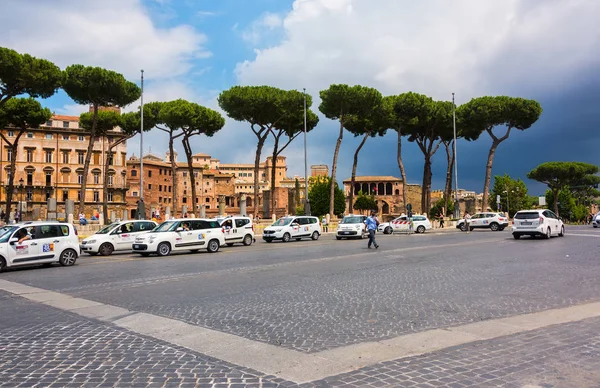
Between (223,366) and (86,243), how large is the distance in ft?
63.6

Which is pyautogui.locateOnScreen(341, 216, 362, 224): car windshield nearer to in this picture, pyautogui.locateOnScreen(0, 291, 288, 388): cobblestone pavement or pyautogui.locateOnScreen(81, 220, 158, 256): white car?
pyautogui.locateOnScreen(81, 220, 158, 256): white car

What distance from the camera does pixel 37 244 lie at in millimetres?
16703

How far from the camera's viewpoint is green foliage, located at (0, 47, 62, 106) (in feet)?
113

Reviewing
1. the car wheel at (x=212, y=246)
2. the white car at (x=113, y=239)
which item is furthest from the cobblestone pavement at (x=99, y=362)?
the white car at (x=113, y=239)

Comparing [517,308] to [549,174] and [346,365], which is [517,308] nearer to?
[346,365]

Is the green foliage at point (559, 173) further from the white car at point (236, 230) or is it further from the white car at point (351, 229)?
the white car at point (236, 230)

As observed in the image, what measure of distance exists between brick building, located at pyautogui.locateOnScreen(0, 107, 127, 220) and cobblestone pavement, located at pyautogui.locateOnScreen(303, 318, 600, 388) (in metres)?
77.2

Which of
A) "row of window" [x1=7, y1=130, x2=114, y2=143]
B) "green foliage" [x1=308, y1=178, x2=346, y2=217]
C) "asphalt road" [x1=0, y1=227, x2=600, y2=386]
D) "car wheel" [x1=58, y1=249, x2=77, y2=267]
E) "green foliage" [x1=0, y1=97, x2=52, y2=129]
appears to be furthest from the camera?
"green foliage" [x1=308, y1=178, x2=346, y2=217]

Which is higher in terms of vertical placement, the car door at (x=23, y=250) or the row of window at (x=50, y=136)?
the row of window at (x=50, y=136)

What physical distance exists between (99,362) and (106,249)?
61.2 ft

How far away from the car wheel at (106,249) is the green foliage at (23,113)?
35.2m

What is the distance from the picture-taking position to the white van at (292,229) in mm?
30297

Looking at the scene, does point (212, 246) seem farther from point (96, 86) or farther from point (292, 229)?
point (96, 86)

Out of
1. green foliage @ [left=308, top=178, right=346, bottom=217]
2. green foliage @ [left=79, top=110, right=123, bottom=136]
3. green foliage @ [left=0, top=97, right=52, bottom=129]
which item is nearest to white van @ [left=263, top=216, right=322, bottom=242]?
green foliage @ [left=0, top=97, right=52, bottom=129]
